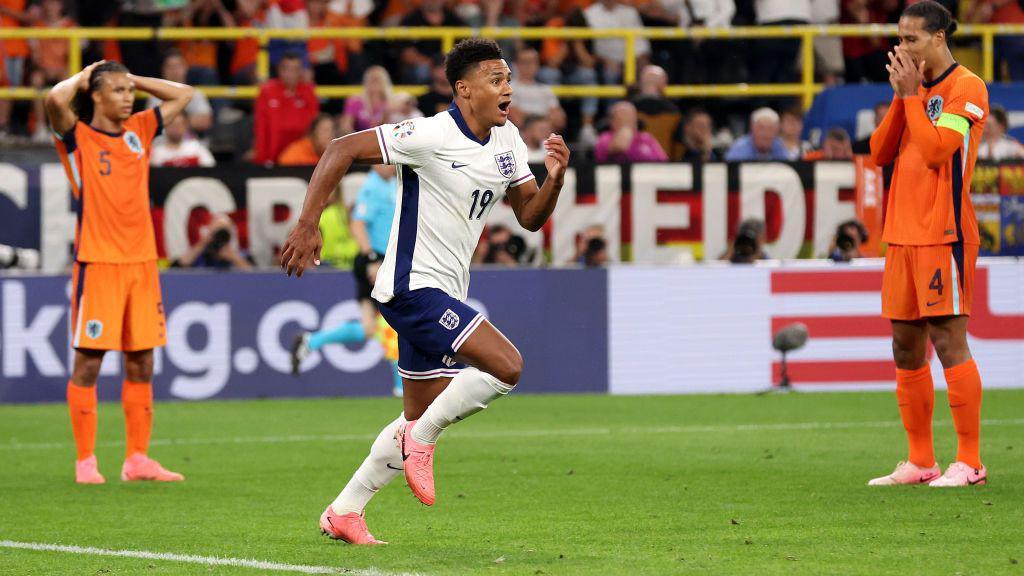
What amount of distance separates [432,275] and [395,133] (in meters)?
0.61

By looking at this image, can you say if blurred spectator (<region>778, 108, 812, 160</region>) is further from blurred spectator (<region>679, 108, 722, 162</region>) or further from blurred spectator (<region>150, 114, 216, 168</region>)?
blurred spectator (<region>150, 114, 216, 168</region>)

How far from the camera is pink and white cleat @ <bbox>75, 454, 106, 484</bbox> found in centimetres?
951

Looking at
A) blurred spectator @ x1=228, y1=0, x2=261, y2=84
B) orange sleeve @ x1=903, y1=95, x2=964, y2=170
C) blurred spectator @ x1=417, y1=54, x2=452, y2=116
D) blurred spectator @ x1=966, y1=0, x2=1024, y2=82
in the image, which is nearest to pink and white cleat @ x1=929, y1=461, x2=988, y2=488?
orange sleeve @ x1=903, y1=95, x2=964, y2=170

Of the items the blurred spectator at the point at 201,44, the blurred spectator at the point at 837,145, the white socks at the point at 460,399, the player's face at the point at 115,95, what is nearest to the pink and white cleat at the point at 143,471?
the player's face at the point at 115,95

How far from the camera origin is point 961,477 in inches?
336

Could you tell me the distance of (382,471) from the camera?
6.93 metres

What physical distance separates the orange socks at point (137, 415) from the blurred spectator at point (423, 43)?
9.06 meters

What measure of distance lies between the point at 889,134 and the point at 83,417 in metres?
4.85

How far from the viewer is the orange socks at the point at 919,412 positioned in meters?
8.77

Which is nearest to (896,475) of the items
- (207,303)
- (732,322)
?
(732,322)

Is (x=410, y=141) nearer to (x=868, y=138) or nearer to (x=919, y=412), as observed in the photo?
(x=919, y=412)

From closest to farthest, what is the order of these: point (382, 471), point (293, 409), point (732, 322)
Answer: point (382, 471) < point (293, 409) < point (732, 322)

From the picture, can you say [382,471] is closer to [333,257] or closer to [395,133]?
[395,133]

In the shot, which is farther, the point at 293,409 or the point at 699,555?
the point at 293,409
